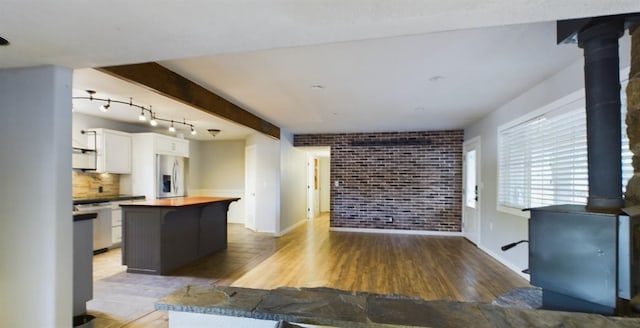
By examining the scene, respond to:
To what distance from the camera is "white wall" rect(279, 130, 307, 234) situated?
6.44 m

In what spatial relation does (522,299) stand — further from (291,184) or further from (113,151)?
(113,151)

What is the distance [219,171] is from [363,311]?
24.1 feet

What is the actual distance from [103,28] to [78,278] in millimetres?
2271

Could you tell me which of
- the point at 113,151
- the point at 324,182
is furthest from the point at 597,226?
the point at 324,182

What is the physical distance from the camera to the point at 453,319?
1.04 m

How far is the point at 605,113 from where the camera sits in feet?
5.40

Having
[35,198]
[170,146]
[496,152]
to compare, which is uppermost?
[170,146]

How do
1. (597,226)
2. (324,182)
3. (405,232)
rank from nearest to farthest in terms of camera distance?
(597,226)
(405,232)
(324,182)

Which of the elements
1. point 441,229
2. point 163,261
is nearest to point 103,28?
point 163,261

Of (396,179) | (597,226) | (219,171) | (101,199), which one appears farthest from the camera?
(219,171)

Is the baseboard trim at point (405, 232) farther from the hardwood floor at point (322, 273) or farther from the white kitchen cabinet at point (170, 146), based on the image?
the white kitchen cabinet at point (170, 146)

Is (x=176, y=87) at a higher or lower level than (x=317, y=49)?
lower

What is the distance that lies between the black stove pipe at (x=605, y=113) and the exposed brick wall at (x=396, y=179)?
4911mm

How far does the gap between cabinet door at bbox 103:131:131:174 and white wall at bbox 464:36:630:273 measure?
6.27 m
